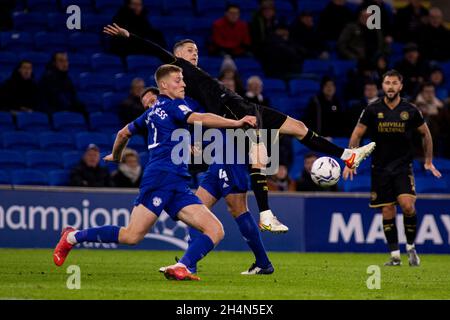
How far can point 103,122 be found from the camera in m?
17.5

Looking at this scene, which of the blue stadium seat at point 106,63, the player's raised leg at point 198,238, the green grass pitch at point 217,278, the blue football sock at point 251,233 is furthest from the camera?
the blue stadium seat at point 106,63

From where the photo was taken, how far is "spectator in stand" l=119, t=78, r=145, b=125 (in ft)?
56.0

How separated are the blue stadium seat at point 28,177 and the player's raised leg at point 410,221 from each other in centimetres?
590

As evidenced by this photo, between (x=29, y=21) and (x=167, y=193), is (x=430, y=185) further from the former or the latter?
(x=167, y=193)

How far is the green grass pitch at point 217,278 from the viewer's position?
855 centimetres

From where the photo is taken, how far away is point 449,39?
21.1m

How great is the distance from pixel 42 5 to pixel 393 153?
8.76m

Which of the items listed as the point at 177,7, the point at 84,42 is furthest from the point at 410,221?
the point at 177,7

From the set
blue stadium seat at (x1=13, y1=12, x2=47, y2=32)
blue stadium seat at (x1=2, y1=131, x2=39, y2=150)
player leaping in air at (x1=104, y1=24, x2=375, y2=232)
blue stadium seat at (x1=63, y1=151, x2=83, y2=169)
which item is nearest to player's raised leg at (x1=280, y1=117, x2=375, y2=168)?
player leaping in air at (x1=104, y1=24, x2=375, y2=232)

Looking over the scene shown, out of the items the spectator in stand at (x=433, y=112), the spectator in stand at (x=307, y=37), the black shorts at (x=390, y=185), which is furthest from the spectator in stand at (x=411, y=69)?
the black shorts at (x=390, y=185)

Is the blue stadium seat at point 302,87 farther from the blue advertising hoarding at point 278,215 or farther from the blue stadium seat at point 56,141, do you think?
the blue stadium seat at point 56,141
